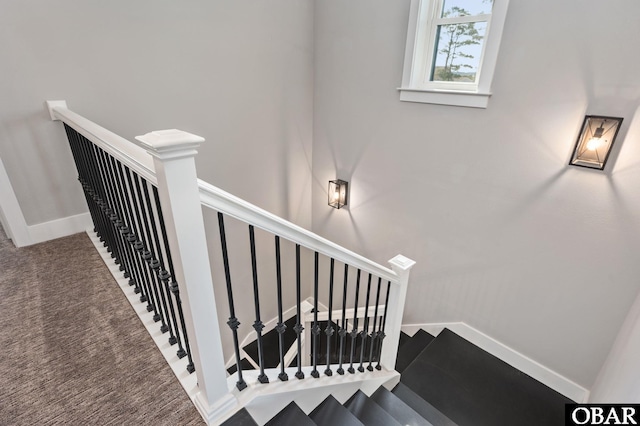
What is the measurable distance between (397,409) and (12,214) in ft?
8.84

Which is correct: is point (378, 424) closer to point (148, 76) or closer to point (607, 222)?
point (607, 222)

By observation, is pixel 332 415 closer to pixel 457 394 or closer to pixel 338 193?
pixel 457 394

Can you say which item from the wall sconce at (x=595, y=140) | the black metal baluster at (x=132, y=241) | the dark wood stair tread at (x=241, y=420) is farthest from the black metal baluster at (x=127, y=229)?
the wall sconce at (x=595, y=140)

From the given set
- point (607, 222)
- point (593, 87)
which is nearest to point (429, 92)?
point (593, 87)

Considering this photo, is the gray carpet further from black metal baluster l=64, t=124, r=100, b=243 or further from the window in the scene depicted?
the window

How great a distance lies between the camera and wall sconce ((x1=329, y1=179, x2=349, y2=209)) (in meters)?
3.42

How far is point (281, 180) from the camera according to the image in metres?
3.45

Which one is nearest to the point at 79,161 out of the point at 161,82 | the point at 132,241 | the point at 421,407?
the point at 161,82

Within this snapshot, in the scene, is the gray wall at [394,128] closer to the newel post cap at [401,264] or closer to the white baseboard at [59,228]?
the white baseboard at [59,228]

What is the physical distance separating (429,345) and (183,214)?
8.73 ft

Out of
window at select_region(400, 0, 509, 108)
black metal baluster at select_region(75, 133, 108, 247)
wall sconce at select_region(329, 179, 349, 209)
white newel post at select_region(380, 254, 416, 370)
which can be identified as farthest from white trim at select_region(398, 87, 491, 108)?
black metal baluster at select_region(75, 133, 108, 247)

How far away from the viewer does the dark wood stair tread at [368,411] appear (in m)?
1.68

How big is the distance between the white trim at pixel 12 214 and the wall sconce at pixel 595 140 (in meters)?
3.49

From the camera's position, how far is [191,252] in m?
0.92
